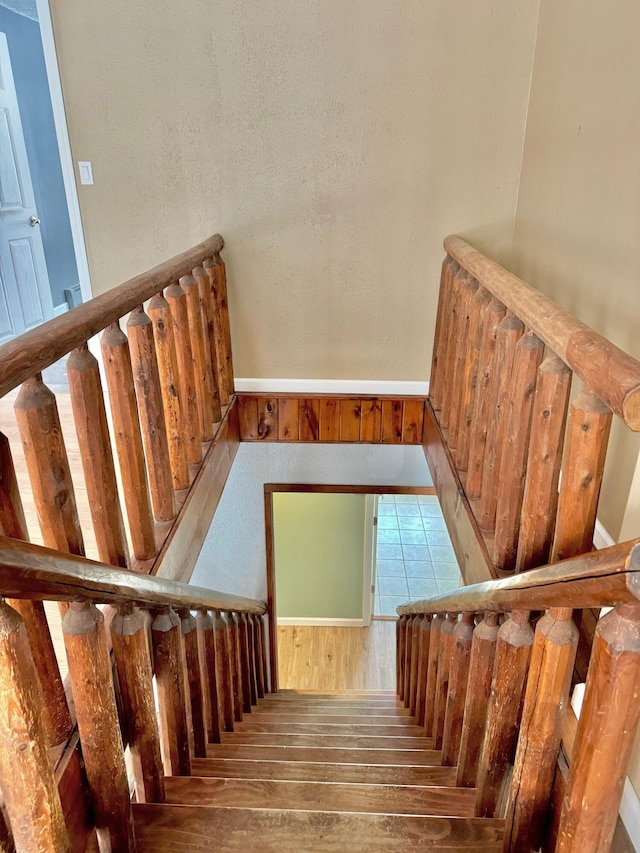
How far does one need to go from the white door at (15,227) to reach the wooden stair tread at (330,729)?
294 centimetres

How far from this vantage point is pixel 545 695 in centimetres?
104

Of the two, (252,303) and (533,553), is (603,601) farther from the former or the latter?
(252,303)

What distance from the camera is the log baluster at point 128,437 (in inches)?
57.8

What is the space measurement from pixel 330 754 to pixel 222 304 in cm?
194

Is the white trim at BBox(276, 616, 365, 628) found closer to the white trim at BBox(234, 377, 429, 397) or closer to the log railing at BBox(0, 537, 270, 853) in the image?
the white trim at BBox(234, 377, 429, 397)

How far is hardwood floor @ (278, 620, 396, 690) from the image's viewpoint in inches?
196

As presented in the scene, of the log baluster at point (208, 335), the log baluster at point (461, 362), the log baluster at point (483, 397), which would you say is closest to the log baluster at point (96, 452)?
the log baluster at point (483, 397)

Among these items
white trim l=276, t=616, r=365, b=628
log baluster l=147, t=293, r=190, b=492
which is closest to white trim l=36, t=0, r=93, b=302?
log baluster l=147, t=293, r=190, b=492

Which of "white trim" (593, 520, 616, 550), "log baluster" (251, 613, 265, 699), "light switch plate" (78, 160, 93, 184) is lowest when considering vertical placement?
"log baluster" (251, 613, 265, 699)

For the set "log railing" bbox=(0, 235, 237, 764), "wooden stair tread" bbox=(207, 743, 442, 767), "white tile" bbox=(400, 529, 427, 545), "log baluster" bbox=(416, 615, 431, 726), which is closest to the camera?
"log railing" bbox=(0, 235, 237, 764)

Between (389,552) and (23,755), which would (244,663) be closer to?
(23,755)

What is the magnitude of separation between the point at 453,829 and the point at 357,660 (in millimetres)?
4239

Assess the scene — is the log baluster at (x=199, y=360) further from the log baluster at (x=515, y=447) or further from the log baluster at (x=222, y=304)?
the log baluster at (x=515, y=447)

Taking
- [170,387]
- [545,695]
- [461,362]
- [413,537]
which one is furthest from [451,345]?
[413,537]
